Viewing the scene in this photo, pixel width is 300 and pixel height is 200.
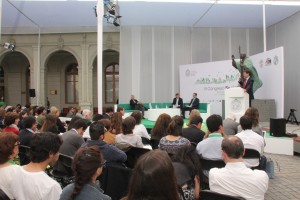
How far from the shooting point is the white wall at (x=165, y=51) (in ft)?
54.0

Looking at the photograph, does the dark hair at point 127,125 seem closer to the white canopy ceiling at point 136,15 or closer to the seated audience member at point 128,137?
the seated audience member at point 128,137

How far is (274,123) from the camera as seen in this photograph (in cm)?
727

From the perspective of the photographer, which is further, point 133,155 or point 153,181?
point 133,155

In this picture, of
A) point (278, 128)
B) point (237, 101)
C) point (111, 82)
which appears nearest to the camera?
point (278, 128)

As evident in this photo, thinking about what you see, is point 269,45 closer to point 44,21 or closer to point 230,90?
point 230,90

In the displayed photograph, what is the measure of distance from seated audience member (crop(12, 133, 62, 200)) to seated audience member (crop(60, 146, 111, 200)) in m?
0.27

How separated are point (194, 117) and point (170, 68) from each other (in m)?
12.6

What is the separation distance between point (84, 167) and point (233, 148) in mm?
1172

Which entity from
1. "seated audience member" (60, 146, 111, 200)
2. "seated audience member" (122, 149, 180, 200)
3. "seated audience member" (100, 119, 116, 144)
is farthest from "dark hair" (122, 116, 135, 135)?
"seated audience member" (122, 149, 180, 200)

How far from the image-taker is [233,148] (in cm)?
234

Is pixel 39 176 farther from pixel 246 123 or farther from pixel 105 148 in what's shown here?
pixel 246 123

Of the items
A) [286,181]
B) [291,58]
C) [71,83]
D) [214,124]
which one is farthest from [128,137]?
[71,83]

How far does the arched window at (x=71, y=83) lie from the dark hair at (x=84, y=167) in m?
18.7

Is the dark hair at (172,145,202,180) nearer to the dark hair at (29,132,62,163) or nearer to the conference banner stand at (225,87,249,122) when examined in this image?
the dark hair at (29,132,62,163)
